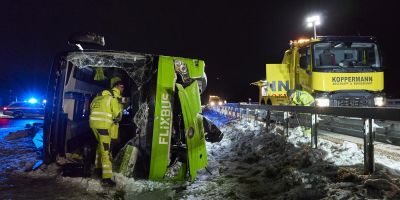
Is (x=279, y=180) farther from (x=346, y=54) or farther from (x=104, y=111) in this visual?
(x=346, y=54)

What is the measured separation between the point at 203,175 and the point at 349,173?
100 inches

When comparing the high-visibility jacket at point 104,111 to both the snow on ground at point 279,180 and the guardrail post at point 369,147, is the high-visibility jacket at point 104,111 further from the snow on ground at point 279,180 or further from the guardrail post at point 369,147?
the guardrail post at point 369,147

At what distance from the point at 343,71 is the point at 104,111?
7.90 meters

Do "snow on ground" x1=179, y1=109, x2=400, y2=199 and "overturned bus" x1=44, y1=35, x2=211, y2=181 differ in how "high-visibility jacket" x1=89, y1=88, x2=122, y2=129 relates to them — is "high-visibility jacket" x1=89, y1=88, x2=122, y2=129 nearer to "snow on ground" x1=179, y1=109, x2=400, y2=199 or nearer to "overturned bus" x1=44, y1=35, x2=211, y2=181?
"overturned bus" x1=44, y1=35, x2=211, y2=181

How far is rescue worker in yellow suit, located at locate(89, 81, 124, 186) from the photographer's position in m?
5.44

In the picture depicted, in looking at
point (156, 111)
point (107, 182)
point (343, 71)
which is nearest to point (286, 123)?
point (343, 71)

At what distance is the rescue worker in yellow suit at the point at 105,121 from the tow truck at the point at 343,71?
6984 mm

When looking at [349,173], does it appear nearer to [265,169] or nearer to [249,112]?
[265,169]

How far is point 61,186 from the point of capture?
16.9 ft

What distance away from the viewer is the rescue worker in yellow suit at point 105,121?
5438mm

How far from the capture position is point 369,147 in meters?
4.46

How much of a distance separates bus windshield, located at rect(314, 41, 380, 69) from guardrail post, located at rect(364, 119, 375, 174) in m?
6.72

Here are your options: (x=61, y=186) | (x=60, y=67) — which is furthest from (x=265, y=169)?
(x=60, y=67)

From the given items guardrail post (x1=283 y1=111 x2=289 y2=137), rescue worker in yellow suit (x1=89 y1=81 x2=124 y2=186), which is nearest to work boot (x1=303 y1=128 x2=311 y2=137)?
guardrail post (x1=283 y1=111 x2=289 y2=137)
